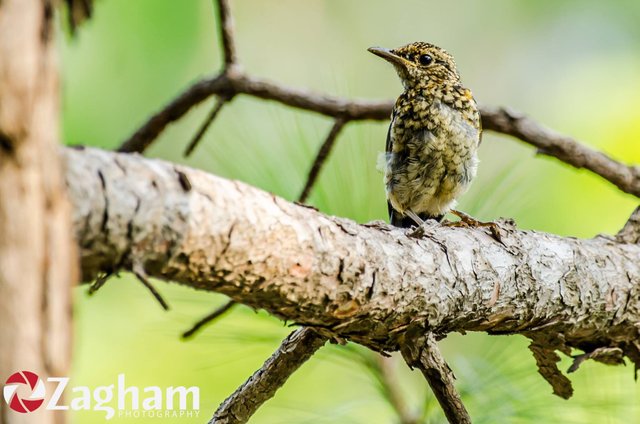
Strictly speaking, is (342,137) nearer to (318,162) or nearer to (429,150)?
(429,150)

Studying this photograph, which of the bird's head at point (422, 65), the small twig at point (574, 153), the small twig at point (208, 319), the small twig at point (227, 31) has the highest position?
the small twig at point (227, 31)

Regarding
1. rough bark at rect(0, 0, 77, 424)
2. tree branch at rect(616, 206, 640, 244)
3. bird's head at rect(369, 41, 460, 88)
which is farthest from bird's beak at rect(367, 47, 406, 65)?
rough bark at rect(0, 0, 77, 424)

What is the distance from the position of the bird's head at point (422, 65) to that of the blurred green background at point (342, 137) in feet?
0.91

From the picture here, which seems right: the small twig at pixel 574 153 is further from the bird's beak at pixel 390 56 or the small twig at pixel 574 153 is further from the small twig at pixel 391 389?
the small twig at pixel 391 389

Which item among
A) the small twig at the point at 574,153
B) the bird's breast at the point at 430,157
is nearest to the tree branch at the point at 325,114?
the small twig at the point at 574,153

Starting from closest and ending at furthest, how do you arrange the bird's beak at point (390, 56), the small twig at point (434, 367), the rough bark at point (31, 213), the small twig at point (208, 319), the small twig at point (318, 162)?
the rough bark at point (31, 213) → the small twig at point (434, 367) → the small twig at point (208, 319) → the small twig at point (318, 162) → the bird's beak at point (390, 56)

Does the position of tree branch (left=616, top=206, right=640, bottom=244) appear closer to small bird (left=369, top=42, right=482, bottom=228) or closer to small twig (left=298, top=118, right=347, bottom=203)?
small bird (left=369, top=42, right=482, bottom=228)

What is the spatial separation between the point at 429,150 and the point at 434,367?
5.19 feet

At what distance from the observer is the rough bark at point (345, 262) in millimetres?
1422

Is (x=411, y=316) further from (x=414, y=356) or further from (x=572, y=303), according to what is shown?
(x=572, y=303)

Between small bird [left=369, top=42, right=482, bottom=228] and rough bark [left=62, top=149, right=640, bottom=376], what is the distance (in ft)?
3.05

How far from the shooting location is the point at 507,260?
2.21 meters

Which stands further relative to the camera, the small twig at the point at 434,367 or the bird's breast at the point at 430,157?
the bird's breast at the point at 430,157

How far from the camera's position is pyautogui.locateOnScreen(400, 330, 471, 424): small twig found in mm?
1970
